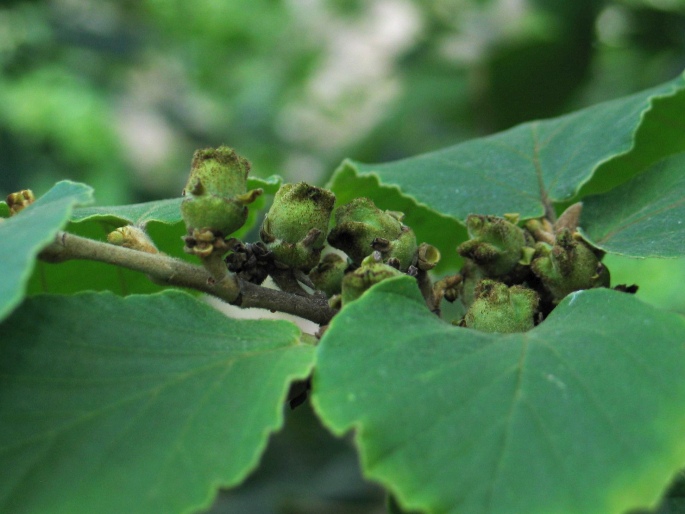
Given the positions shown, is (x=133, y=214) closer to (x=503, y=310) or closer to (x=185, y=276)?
(x=185, y=276)

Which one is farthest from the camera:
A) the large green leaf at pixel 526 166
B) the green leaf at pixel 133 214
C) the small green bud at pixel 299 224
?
the large green leaf at pixel 526 166

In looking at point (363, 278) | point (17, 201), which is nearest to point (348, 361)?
point (363, 278)

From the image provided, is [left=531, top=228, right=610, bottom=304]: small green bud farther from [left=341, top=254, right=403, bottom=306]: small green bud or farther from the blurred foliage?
the blurred foliage

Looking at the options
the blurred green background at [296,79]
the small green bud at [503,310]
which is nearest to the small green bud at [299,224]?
the small green bud at [503,310]

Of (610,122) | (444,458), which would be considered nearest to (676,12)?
(610,122)

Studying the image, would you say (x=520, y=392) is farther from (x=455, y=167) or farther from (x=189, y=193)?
(x=455, y=167)

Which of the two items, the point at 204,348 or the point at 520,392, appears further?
the point at 204,348

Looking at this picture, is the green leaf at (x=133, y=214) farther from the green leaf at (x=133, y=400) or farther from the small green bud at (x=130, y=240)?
the green leaf at (x=133, y=400)
